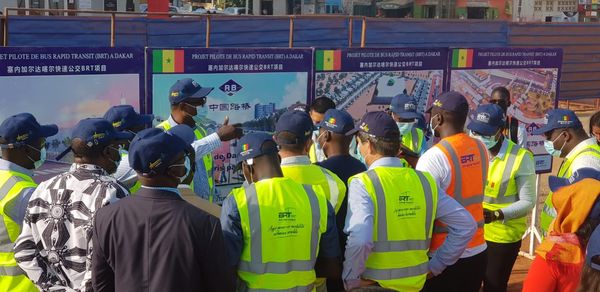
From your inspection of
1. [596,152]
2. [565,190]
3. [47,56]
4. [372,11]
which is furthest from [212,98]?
[372,11]

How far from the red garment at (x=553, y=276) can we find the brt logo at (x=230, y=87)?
3.59m

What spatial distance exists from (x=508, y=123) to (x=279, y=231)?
496 cm

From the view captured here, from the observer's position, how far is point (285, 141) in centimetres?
392

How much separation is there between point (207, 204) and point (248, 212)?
0.49 metres

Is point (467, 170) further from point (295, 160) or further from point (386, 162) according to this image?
point (295, 160)

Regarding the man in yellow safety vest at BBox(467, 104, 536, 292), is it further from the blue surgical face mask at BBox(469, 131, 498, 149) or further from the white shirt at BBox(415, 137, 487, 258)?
the white shirt at BBox(415, 137, 487, 258)

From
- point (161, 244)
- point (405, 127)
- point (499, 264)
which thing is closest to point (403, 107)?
point (405, 127)

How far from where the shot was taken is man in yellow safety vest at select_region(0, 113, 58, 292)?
3619 millimetres

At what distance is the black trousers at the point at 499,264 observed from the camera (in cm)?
533

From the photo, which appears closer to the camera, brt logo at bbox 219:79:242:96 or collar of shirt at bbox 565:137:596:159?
collar of shirt at bbox 565:137:596:159

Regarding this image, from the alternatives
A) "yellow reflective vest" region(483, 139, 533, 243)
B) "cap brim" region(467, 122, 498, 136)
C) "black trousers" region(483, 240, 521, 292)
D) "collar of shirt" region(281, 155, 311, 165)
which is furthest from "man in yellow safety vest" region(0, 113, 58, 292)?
"black trousers" region(483, 240, 521, 292)

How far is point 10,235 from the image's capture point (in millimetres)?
3670

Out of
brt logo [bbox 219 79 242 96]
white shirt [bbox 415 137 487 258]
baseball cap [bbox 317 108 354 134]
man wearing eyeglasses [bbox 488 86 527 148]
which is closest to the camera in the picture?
baseball cap [bbox 317 108 354 134]

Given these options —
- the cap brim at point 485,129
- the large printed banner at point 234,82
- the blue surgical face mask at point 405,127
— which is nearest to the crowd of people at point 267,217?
the cap brim at point 485,129
